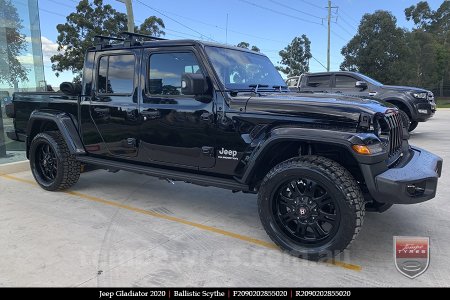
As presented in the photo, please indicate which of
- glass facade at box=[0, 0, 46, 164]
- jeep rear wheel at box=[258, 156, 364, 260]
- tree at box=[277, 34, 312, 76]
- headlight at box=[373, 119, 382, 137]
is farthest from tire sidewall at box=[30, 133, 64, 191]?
tree at box=[277, 34, 312, 76]

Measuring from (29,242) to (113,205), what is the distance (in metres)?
1.32

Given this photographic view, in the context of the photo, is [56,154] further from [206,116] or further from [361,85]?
[361,85]

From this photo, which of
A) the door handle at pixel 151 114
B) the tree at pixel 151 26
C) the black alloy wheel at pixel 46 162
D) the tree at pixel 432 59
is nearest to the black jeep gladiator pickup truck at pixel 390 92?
the door handle at pixel 151 114

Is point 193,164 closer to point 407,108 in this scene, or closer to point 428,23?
point 407,108

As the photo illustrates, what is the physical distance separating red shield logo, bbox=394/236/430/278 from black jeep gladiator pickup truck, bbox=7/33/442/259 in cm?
39

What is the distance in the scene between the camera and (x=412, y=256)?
10.4 feet

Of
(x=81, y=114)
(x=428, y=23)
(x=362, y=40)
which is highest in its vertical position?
(x=428, y=23)

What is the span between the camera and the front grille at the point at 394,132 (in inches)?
133

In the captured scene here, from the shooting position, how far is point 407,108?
9.71 m

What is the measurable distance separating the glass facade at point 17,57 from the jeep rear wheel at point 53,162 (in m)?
2.11

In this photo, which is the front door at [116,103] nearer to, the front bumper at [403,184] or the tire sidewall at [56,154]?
the tire sidewall at [56,154]

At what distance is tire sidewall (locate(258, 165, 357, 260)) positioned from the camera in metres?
3.05

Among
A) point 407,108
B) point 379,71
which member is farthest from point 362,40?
point 407,108

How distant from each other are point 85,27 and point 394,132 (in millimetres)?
27002
